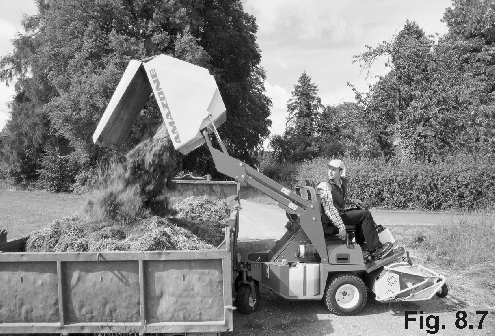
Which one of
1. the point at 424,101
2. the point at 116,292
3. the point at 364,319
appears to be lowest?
the point at 364,319

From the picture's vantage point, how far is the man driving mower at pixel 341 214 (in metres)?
5.72

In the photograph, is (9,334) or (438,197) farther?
(438,197)

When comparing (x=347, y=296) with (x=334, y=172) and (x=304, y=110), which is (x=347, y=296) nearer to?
(x=334, y=172)

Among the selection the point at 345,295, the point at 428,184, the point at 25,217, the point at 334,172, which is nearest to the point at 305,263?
the point at 345,295

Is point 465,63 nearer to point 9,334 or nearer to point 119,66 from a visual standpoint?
point 119,66

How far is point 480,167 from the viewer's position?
1627 cm

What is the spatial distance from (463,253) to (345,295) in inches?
156

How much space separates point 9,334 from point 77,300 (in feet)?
2.44

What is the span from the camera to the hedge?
16.2 metres

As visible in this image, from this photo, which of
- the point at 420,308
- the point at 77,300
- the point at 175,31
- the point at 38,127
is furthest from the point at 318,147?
the point at 77,300

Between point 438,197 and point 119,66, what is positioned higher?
point 119,66

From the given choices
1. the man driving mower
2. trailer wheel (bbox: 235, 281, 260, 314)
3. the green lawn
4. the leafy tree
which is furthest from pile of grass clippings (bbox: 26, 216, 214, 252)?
the leafy tree

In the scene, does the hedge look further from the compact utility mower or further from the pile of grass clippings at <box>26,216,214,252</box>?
the pile of grass clippings at <box>26,216,214,252</box>

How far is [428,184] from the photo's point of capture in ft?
54.3
